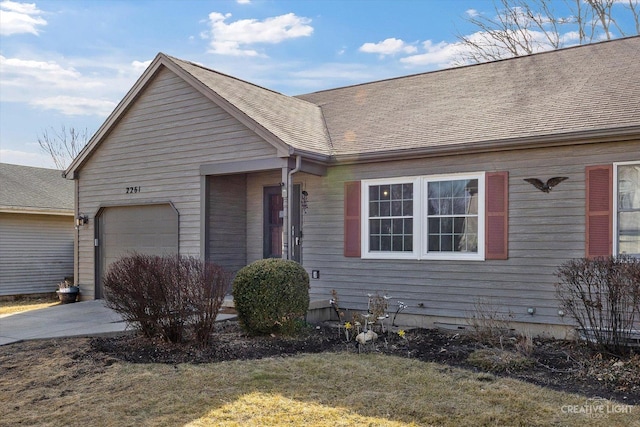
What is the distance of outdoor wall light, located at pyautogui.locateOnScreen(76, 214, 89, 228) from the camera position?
486 inches

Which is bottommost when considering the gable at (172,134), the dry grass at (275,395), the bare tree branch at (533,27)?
the dry grass at (275,395)

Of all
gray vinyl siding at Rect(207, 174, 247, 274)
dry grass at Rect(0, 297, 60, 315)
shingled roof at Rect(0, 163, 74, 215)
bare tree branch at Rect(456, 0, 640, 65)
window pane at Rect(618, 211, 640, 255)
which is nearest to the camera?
Answer: window pane at Rect(618, 211, 640, 255)

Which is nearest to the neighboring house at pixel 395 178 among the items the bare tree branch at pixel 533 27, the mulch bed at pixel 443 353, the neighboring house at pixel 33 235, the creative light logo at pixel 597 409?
the mulch bed at pixel 443 353

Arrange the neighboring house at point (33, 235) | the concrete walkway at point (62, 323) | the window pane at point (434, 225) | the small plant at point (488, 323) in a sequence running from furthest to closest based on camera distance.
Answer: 1. the neighboring house at point (33, 235)
2. the window pane at point (434, 225)
3. the concrete walkway at point (62, 323)
4. the small plant at point (488, 323)

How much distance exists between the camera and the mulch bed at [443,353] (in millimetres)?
5410

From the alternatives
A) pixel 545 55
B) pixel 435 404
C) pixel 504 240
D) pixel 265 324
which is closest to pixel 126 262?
pixel 265 324

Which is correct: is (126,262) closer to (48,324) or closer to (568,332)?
(48,324)

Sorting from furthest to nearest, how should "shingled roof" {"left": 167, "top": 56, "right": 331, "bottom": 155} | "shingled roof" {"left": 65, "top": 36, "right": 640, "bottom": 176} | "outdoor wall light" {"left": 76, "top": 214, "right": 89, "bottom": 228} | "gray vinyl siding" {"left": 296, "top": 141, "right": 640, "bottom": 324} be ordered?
"outdoor wall light" {"left": 76, "top": 214, "right": 89, "bottom": 228}
"shingled roof" {"left": 167, "top": 56, "right": 331, "bottom": 155}
"shingled roof" {"left": 65, "top": 36, "right": 640, "bottom": 176}
"gray vinyl siding" {"left": 296, "top": 141, "right": 640, "bottom": 324}

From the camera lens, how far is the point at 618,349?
235 inches

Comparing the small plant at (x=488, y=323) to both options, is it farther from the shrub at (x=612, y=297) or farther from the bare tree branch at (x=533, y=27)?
the bare tree branch at (x=533, y=27)

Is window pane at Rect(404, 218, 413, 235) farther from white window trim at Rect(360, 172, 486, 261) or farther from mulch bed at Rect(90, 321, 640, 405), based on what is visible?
mulch bed at Rect(90, 321, 640, 405)

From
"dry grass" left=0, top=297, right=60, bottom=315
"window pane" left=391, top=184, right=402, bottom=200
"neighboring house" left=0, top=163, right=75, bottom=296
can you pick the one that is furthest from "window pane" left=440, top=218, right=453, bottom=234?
"neighboring house" left=0, top=163, right=75, bottom=296

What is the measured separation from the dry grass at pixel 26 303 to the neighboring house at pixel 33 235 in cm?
43

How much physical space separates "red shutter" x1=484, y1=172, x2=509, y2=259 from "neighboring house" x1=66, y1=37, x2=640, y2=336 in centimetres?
2
